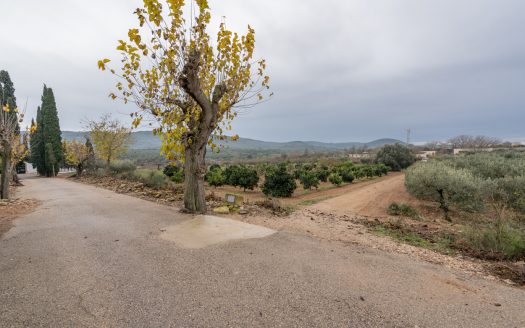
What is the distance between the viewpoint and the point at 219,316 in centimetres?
268

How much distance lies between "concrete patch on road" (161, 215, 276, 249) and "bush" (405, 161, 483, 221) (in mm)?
12710

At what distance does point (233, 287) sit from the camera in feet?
10.8

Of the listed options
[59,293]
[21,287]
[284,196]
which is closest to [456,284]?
[59,293]

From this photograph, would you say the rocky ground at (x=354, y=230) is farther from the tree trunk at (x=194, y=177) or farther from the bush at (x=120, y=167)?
the bush at (x=120, y=167)

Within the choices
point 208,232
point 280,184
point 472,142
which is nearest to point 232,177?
point 280,184

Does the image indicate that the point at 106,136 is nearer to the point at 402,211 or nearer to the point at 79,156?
the point at 79,156

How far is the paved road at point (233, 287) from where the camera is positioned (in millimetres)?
2676

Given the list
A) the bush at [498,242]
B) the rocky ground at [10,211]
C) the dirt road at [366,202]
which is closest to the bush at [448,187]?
the dirt road at [366,202]

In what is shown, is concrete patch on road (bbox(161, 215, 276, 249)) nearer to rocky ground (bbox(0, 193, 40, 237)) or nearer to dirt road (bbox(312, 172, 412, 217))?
rocky ground (bbox(0, 193, 40, 237))

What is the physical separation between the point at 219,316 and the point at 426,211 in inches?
661

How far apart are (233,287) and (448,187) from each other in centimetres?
1521

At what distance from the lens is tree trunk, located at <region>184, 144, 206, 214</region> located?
726 centimetres

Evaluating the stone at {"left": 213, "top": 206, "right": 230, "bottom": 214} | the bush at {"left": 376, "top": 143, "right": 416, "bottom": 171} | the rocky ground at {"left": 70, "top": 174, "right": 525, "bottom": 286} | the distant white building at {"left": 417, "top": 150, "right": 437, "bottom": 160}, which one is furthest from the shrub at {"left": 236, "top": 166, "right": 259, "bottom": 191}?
the distant white building at {"left": 417, "top": 150, "right": 437, "bottom": 160}

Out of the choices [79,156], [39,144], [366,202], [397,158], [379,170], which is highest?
[39,144]
